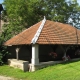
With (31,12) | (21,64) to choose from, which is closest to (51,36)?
(21,64)

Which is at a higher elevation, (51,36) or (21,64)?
(51,36)

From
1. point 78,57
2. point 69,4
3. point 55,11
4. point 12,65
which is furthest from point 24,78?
point 69,4

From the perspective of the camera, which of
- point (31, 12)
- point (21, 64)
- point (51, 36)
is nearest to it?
point (21, 64)

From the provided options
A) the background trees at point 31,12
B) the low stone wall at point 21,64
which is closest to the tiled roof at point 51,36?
the low stone wall at point 21,64

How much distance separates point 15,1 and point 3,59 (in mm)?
9617

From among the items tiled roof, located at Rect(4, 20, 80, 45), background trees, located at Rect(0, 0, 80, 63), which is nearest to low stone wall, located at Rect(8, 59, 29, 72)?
tiled roof, located at Rect(4, 20, 80, 45)

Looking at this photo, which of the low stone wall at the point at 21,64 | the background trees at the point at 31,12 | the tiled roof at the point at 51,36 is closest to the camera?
the low stone wall at the point at 21,64

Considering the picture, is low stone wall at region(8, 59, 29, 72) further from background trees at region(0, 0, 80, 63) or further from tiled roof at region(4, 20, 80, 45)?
background trees at region(0, 0, 80, 63)

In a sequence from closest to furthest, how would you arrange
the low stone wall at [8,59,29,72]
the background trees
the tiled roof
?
the low stone wall at [8,59,29,72] < the tiled roof < the background trees

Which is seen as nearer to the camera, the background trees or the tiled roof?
the tiled roof

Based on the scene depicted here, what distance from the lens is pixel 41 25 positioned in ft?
61.2

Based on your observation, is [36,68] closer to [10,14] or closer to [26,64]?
[26,64]

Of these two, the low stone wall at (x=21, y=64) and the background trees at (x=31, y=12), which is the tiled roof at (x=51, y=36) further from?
the background trees at (x=31, y=12)

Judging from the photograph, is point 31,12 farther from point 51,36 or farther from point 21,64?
point 21,64
